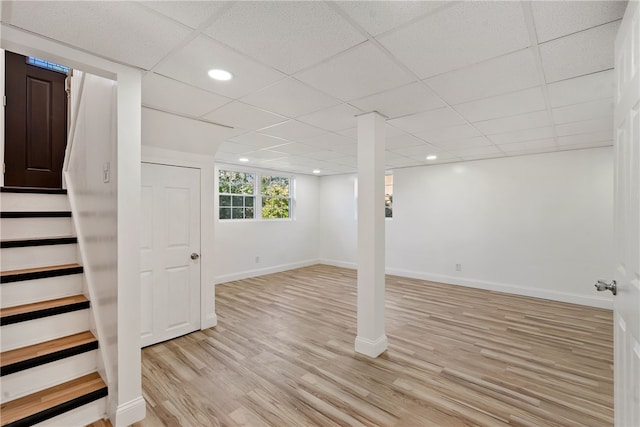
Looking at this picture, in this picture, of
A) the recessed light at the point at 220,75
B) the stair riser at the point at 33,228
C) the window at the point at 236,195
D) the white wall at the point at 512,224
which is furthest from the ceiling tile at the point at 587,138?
the stair riser at the point at 33,228

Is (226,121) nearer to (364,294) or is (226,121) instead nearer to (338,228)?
(364,294)

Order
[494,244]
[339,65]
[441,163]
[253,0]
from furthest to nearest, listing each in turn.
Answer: [441,163] → [494,244] → [339,65] → [253,0]

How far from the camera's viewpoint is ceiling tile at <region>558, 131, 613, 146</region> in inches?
146

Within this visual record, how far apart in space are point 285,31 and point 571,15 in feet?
4.66

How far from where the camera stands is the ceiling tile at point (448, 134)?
11.3 ft

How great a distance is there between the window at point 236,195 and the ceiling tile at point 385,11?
4.98 meters

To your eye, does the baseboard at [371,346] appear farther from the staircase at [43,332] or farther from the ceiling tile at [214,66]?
the ceiling tile at [214,66]

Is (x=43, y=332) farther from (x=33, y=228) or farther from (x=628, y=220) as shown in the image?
(x=628, y=220)

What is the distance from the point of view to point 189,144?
3.32 meters

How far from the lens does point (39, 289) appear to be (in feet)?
7.16

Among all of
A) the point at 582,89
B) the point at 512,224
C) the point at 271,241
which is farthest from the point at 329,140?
the point at 512,224

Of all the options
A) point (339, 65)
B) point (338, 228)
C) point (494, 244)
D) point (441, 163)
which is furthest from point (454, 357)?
point (338, 228)

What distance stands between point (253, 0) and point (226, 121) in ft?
6.26

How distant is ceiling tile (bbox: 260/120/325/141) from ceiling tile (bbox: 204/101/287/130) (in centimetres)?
12
